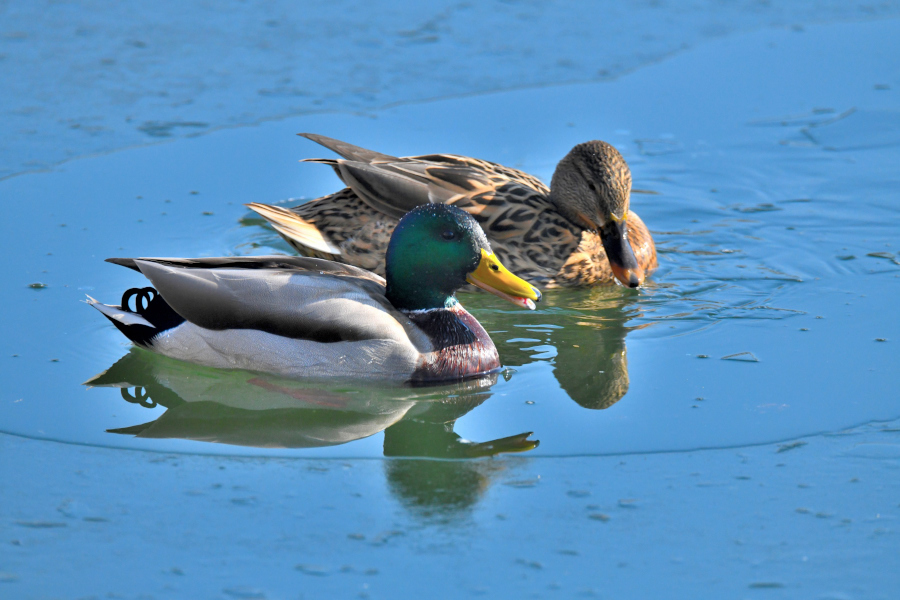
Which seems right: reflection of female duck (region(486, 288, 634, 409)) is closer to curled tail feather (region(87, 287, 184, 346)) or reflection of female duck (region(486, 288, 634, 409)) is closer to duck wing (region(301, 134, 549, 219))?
duck wing (region(301, 134, 549, 219))

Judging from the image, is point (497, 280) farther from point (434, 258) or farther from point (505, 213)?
point (505, 213)

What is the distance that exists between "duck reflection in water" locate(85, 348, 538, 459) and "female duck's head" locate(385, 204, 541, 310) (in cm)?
49

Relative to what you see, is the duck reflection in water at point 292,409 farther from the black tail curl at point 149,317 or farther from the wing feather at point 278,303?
the wing feather at point 278,303

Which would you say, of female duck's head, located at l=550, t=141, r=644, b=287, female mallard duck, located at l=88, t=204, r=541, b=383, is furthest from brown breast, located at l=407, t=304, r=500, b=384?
female duck's head, located at l=550, t=141, r=644, b=287

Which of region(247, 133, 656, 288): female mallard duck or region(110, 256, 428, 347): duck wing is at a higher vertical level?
region(247, 133, 656, 288): female mallard duck

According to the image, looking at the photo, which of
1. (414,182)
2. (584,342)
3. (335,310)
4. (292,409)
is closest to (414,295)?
(335,310)

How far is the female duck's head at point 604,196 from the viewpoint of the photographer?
652 cm

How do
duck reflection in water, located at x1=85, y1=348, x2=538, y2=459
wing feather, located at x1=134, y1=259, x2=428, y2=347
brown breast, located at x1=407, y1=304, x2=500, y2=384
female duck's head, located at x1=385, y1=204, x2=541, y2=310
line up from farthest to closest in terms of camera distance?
female duck's head, located at x1=385, y1=204, x2=541, y2=310 → brown breast, located at x1=407, y1=304, x2=500, y2=384 → wing feather, located at x1=134, y1=259, x2=428, y2=347 → duck reflection in water, located at x1=85, y1=348, x2=538, y2=459

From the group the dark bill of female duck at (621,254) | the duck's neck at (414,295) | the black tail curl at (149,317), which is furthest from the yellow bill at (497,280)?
the black tail curl at (149,317)

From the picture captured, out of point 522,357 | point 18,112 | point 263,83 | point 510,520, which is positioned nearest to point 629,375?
point 522,357

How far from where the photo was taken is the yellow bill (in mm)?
5613

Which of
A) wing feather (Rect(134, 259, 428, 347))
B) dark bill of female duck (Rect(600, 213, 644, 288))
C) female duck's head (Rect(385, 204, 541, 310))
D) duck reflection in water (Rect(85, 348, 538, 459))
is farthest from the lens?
dark bill of female duck (Rect(600, 213, 644, 288))

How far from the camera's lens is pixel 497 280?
5.62 meters

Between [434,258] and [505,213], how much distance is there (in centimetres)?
132
